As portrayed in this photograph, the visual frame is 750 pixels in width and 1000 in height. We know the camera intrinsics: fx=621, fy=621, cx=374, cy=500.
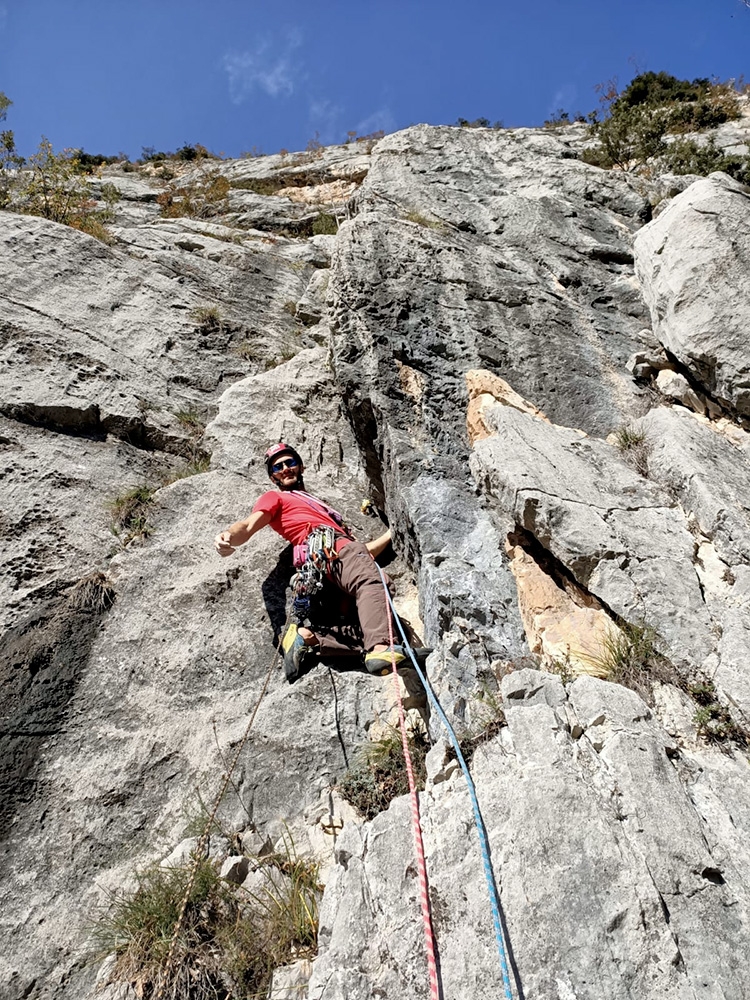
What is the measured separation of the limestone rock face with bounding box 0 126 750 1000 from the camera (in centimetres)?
281

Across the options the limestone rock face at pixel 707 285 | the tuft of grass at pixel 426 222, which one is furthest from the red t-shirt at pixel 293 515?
the tuft of grass at pixel 426 222

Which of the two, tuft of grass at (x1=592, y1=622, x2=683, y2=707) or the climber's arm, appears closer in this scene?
tuft of grass at (x1=592, y1=622, x2=683, y2=707)

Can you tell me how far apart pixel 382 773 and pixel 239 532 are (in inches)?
85.7

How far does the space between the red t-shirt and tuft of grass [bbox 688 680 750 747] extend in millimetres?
2844

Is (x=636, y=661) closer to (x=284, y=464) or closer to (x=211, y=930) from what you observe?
(x=211, y=930)

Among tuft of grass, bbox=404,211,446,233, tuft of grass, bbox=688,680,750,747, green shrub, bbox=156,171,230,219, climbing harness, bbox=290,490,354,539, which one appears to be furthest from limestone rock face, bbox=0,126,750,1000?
green shrub, bbox=156,171,230,219

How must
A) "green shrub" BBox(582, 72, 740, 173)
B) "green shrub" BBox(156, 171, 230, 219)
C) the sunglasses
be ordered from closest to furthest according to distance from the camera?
the sunglasses, "green shrub" BBox(582, 72, 740, 173), "green shrub" BBox(156, 171, 230, 219)

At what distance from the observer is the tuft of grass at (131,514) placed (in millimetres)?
5512

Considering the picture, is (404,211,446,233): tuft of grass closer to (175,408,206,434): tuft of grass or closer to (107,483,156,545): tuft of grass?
(175,408,206,434): tuft of grass

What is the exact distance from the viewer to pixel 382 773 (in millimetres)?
3959

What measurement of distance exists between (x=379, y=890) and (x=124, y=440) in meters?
5.05

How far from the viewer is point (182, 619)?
496cm

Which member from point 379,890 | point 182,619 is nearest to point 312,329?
point 182,619

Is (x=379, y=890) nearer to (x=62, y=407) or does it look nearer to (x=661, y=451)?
(x=661, y=451)
